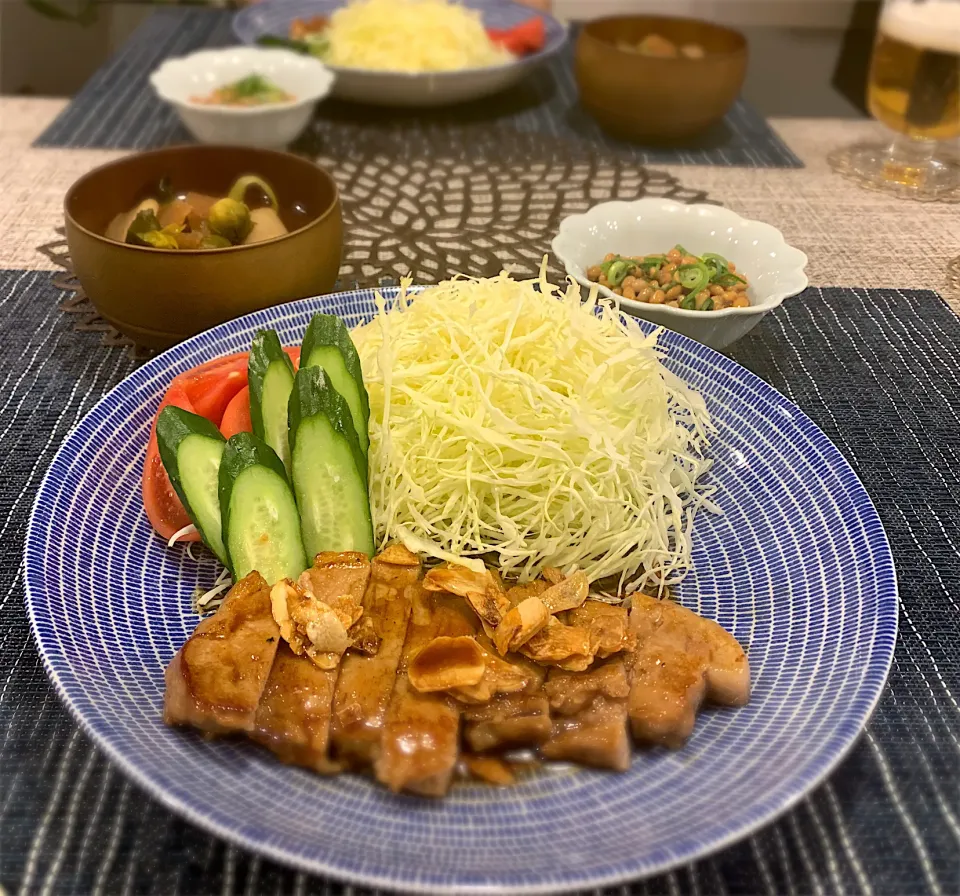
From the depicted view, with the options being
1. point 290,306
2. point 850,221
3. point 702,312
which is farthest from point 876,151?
point 290,306

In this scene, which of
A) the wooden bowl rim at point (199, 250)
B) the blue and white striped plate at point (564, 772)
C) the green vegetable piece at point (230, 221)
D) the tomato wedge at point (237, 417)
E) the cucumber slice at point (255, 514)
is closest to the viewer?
the blue and white striped plate at point (564, 772)

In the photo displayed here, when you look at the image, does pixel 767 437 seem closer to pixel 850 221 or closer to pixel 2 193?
pixel 850 221

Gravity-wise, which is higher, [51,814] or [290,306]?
[290,306]

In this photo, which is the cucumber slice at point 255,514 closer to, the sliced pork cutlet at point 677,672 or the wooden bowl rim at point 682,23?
the sliced pork cutlet at point 677,672

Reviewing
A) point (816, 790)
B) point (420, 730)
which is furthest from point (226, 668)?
point (816, 790)

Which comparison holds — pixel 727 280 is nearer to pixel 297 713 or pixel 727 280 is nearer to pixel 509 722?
pixel 509 722

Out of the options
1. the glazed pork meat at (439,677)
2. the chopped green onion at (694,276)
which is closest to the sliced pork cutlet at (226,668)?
the glazed pork meat at (439,677)
